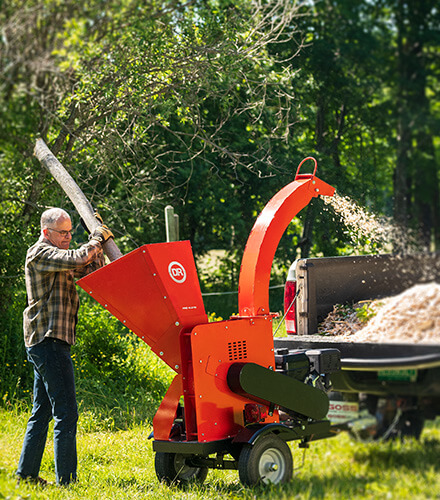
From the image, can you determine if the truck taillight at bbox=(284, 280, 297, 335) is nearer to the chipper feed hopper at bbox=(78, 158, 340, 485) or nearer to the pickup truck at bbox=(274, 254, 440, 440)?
the pickup truck at bbox=(274, 254, 440, 440)

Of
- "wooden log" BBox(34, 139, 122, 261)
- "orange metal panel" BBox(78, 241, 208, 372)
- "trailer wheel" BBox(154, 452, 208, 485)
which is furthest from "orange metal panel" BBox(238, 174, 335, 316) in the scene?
"trailer wheel" BBox(154, 452, 208, 485)

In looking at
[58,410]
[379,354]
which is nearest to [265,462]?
[379,354]

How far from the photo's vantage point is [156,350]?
433 centimetres

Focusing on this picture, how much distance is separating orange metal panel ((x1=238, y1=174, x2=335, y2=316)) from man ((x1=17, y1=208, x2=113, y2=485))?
0.96 metres

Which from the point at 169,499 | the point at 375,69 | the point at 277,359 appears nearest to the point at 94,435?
the point at 169,499

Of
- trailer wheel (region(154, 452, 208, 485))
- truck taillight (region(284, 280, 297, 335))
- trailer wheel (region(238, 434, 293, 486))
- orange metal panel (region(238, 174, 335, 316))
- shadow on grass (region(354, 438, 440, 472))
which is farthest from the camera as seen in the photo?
truck taillight (region(284, 280, 297, 335))

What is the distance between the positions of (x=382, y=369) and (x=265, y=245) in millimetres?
1603

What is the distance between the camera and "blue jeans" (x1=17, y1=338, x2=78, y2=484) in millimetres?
4668

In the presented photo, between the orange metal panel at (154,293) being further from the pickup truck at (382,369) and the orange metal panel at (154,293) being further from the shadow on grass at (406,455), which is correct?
the shadow on grass at (406,455)

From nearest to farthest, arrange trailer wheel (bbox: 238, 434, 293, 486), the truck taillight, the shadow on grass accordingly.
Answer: the shadow on grass
trailer wheel (bbox: 238, 434, 293, 486)
the truck taillight

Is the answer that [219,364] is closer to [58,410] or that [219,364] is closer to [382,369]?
[58,410]

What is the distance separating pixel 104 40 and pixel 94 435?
12.2 ft

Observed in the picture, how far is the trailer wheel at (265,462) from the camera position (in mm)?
4109

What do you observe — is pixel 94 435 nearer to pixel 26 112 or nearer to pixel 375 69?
pixel 26 112
